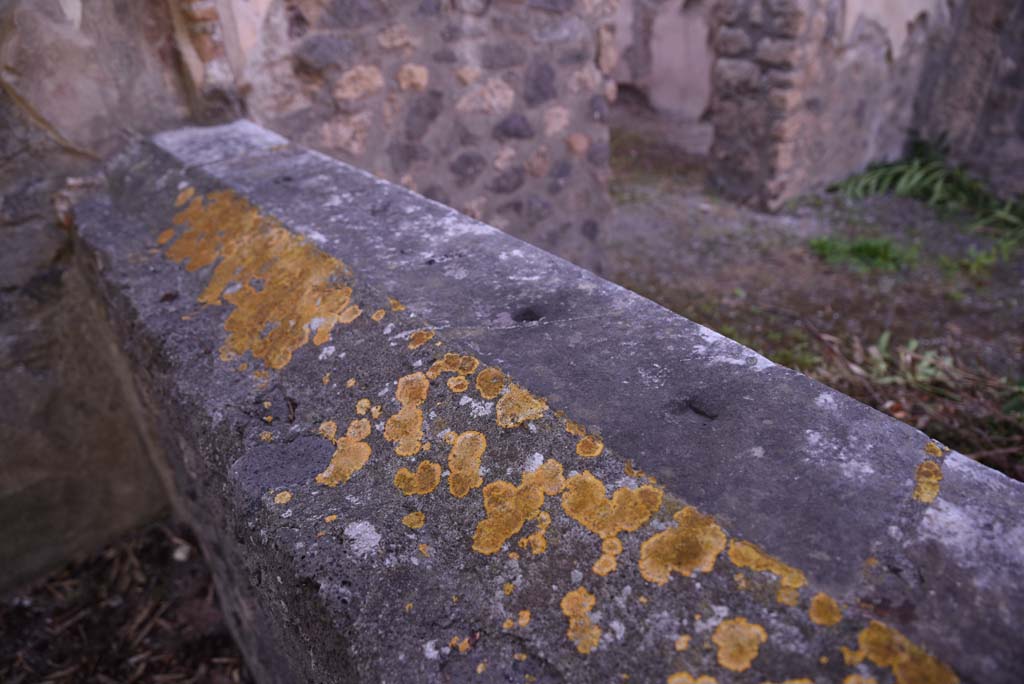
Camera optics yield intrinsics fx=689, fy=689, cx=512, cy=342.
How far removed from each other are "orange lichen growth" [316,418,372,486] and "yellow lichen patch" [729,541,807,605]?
490mm

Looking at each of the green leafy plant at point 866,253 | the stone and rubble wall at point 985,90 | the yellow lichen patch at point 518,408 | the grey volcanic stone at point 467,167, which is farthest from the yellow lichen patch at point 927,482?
the stone and rubble wall at point 985,90

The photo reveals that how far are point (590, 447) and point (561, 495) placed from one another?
68 mm

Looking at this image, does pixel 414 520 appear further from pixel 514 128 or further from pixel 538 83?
pixel 538 83

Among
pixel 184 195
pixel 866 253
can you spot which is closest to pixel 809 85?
pixel 866 253

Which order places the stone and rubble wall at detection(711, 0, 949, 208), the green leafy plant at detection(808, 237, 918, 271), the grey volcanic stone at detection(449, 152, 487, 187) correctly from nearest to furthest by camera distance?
the grey volcanic stone at detection(449, 152, 487, 187) < the green leafy plant at detection(808, 237, 918, 271) < the stone and rubble wall at detection(711, 0, 949, 208)

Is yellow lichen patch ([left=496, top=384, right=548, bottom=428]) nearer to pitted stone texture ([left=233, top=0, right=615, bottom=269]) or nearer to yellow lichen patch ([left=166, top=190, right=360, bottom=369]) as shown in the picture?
yellow lichen patch ([left=166, top=190, right=360, bottom=369])

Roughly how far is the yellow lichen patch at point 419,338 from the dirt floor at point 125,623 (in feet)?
4.40

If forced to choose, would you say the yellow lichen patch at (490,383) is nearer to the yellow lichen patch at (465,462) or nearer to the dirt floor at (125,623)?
the yellow lichen patch at (465,462)

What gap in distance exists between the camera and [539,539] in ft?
2.53

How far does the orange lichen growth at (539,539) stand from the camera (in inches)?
30.2

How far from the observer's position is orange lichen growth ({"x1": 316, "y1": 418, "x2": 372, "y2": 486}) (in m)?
0.93

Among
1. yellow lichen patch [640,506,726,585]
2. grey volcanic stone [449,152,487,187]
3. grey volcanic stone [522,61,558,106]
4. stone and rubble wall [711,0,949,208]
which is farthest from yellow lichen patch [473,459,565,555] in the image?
stone and rubble wall [711,0,949,208]

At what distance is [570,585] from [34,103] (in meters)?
1.76

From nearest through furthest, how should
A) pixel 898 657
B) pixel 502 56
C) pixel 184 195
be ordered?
pixel 898 657 < pixel 184 195 < pixel 502 56
